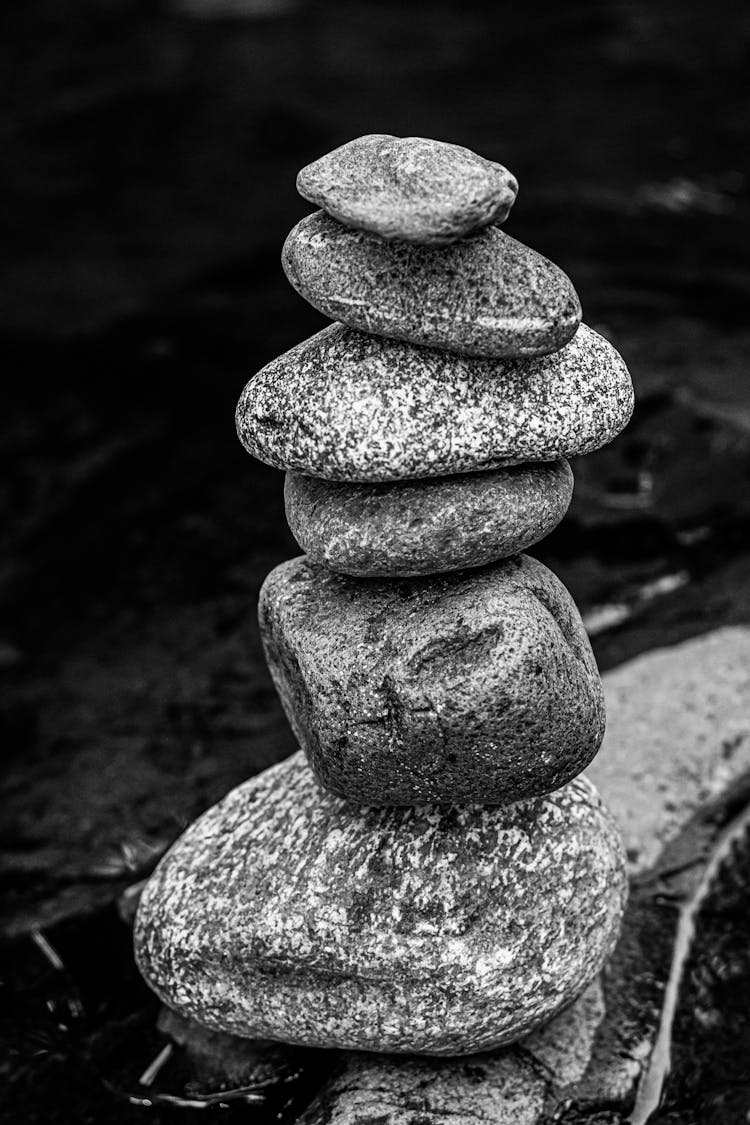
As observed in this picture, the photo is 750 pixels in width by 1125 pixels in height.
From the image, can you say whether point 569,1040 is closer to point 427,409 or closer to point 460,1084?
point 460,1084

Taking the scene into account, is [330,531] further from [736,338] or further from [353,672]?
[736,338]

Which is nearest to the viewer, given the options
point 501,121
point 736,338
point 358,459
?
point 358,459

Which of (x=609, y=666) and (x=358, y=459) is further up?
(x=358, y=459)

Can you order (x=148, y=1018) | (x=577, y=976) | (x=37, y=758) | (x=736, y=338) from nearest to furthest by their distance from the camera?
(x=577, y=976) → (x=148, y=1018) → (x=37, y=758) → (x=736, y=338)

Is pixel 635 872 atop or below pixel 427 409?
below

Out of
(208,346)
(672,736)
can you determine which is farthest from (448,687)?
(208,346)

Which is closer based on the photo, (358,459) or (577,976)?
(358,459)

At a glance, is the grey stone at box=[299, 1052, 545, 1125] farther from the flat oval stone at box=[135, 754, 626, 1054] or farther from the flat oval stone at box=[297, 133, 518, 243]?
the flat oval stone at box=[297, 133, 518, 243]

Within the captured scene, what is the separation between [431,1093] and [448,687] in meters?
1.63

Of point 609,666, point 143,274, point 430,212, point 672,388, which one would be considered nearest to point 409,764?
point 430,212

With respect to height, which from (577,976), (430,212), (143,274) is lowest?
(143,274)

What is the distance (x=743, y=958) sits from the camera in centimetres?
595

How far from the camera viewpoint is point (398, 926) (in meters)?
5.00

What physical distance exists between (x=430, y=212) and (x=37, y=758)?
16.3 ft
